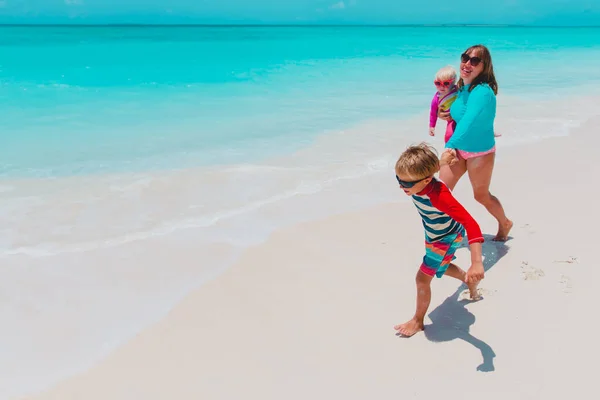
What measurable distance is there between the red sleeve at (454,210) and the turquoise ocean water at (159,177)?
1695 millimetres

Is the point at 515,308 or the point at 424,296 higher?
the point at 424,296

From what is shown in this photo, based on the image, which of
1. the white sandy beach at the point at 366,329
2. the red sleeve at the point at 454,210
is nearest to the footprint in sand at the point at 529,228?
the white sandy beach at the point at 366,329

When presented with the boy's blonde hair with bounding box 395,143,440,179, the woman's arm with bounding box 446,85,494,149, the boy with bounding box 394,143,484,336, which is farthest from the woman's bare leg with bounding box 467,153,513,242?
the boy's blonde hair with bounding box 395,143,440,179

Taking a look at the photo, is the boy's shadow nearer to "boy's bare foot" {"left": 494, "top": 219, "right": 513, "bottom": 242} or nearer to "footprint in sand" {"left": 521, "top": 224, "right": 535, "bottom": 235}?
"boy's bare foot" {"left": 494, "top": 219, "right": 513, "bottom": 242}

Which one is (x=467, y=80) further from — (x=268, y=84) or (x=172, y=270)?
(x=268, y=84)

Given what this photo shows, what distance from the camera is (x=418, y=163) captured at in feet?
8.02

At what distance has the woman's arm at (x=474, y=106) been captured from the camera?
3.39m

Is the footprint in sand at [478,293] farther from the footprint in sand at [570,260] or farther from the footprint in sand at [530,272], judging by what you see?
the footprint in sand at [570,260]

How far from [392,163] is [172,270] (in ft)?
10.9

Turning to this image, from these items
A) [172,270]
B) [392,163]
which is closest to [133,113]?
[392,163]

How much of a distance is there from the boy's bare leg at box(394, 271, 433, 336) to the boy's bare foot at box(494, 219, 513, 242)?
132cm

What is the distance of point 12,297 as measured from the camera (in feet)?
11.1

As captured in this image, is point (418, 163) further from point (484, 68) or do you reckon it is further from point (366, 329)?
point (484, 68)

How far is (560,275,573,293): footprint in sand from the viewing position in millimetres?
3192
